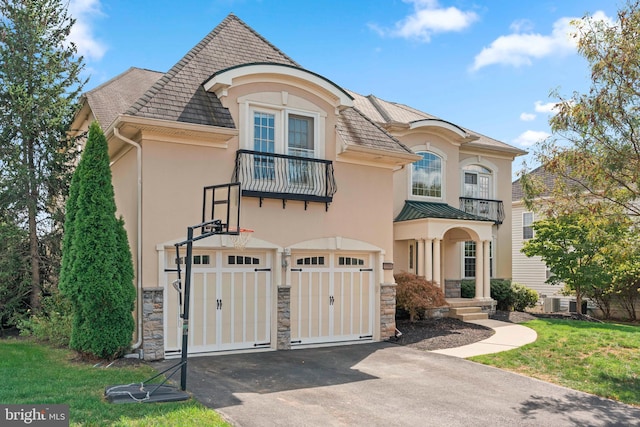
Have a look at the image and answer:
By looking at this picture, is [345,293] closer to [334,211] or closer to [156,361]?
[334,211]

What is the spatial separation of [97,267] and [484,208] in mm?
15082

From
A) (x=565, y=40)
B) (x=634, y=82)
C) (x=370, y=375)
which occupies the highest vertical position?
(x=565, y=40)

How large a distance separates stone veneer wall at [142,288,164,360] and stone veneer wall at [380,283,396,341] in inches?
220

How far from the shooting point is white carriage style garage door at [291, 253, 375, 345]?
499 inches

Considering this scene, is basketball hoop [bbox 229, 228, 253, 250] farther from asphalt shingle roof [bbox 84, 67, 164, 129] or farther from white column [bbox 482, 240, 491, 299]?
white column [bbox 482, 240, 491, 299]

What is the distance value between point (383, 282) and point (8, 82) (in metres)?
11.3

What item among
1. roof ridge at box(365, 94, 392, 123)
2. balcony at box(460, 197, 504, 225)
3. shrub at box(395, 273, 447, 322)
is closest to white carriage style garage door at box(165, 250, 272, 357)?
shrub at box(395, 273, 447, 322)

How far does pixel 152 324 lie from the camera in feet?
35.1

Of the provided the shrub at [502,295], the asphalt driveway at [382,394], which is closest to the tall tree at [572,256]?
the shrub at [502,295]

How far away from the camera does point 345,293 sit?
13352 millimetres

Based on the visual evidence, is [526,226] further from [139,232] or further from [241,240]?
[139,232]

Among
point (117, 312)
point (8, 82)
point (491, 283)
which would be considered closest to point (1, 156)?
point (8, 82)

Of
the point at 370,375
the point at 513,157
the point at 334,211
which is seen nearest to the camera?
the point at 370,375

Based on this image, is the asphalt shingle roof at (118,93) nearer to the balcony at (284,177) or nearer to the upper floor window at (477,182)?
the balcony at (284,177)
